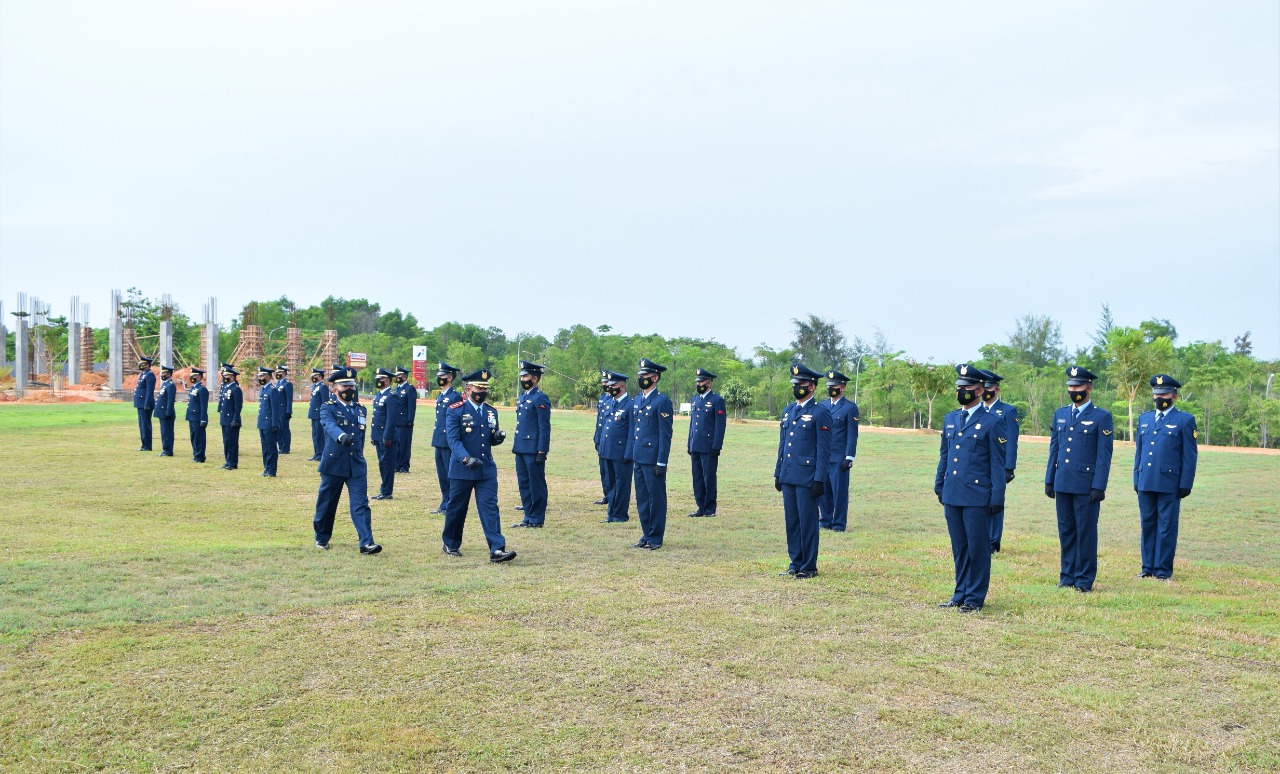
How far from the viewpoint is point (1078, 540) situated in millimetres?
8383

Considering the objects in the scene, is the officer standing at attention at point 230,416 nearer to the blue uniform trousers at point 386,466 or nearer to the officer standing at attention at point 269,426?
the officer standing at attention at point 269,426

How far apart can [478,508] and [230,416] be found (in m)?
10.5

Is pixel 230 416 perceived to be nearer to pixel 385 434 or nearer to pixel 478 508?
pixel 385 434

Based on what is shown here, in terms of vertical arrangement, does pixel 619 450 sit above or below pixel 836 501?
above

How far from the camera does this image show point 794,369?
9234 mm

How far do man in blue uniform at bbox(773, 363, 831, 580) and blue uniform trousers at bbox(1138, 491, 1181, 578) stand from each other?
300cm

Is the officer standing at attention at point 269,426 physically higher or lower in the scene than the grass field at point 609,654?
higher

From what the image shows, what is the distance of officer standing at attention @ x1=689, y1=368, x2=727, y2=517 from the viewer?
13.3 metres

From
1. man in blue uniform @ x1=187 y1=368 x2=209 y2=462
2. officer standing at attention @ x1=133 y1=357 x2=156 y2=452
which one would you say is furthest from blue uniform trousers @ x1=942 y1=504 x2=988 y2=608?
officer standing at attention @ x1=133 y1=357 x2=156 y2=452

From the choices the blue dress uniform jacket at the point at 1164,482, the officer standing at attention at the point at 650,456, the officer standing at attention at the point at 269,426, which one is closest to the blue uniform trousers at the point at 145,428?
the officer standing at attention at the point at 269,426

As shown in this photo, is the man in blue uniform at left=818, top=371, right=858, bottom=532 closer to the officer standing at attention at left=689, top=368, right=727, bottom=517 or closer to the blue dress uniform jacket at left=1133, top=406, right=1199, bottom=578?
the officer standing at attention at left=689, top=368, right=727, bottom=517

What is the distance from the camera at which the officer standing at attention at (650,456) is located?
1026 centimetres

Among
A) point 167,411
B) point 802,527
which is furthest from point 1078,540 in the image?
point 167,411

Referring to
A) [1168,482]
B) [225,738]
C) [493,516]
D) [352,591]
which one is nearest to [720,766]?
[225,738]
